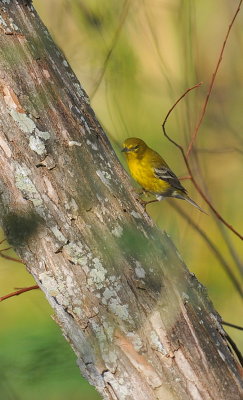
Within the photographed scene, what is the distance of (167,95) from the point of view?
2854mm

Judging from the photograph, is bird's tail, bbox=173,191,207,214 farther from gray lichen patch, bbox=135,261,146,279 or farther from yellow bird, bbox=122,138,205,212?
gray lichen patch, bbox=135,261,146,279

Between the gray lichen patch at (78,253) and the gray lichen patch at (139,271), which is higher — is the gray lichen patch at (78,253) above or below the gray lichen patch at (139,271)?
above

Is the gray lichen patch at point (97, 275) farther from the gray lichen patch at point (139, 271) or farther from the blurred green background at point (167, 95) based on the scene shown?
the blurred green background at point (167, 95)

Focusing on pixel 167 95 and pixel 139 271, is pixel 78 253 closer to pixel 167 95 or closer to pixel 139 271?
pixel 139 271

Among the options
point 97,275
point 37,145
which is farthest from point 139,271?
point 37,145

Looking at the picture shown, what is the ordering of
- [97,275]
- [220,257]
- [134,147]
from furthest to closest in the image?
[134,147] → [220,257] → [97,275]

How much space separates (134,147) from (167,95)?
406 mm

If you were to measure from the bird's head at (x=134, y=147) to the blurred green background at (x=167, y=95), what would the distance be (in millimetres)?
81

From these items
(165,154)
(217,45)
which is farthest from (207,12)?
(165,154)

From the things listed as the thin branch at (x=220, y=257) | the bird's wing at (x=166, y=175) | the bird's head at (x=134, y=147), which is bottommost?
the thin branch at (x=220, y=257)

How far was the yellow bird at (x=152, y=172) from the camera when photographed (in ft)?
8.61

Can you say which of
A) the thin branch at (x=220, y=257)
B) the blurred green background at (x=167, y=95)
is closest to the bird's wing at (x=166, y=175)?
the blurred green background at (x=167, y=95)

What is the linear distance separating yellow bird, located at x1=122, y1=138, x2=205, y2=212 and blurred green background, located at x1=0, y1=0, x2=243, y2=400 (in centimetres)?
9

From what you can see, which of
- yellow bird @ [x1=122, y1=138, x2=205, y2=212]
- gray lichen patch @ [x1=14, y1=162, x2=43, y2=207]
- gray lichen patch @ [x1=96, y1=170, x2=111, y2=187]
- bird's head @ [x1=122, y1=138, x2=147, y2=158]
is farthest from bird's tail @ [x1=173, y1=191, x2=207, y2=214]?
gray lichen patch @ [x1=14, y1=162, x2=43, y2=207]
